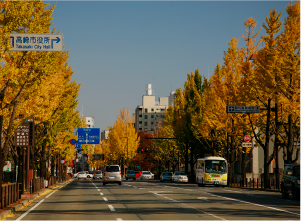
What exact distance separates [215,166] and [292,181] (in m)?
17.2

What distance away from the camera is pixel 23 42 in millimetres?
15289

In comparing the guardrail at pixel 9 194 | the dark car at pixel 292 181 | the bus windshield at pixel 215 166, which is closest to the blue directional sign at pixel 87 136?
the bus windshield at pixel 215 166

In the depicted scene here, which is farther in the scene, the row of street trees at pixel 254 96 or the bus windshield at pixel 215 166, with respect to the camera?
the bus windshield at pixel 215 166

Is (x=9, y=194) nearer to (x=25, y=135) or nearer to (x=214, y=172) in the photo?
(x=25, y=135)

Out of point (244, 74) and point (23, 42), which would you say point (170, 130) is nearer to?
point (244, 74)

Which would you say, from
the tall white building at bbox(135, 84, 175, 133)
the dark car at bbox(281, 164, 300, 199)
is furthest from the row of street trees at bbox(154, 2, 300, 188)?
the tall white building at bbox(135, 84, 175, 133)

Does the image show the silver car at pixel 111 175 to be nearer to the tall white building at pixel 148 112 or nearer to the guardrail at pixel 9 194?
the guardrail at pixel 9 194

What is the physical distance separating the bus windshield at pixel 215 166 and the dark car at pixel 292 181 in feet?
51.5

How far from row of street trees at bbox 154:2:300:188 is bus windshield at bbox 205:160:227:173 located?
1946 millimetres

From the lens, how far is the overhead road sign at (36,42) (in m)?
15.0

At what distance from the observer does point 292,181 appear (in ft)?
67.1

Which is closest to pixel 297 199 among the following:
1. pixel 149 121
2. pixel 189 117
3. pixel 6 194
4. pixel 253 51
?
pixel 6 194

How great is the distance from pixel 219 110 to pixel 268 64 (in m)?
12.4

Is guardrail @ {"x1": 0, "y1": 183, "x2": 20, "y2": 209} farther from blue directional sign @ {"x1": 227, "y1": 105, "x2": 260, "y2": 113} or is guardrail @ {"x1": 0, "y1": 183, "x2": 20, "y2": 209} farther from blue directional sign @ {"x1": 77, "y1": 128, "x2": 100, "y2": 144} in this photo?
blue directional sign @ {"x1": 77, "y1": 128, "x2": 100, "y2": 144}
